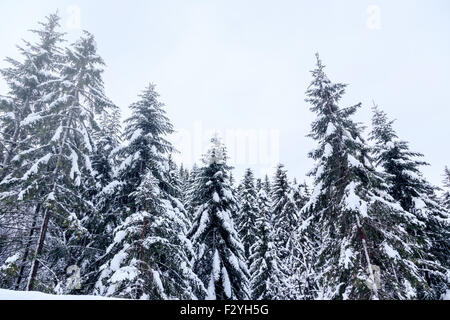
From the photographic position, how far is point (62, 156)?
13.0 metres

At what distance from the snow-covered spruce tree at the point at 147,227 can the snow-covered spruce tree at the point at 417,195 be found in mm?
13115

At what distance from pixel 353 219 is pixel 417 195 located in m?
7.89

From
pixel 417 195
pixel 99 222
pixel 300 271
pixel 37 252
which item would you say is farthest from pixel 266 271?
pixel 37 252

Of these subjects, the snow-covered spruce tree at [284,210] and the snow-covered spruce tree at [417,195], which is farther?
the snow-covered spruce tree at [284,210]

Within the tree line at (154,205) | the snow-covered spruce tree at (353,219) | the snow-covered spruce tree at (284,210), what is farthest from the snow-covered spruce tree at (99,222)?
the snow-covered spruce tree at (284,210)

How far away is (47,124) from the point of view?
13469 millimetres

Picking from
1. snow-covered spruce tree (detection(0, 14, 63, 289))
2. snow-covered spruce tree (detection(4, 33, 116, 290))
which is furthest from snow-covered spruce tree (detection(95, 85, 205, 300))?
snow-covered spruce tree (detection(0, 14, 63, 289))

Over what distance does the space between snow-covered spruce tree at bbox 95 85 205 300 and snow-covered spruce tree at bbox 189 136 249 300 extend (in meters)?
1.98

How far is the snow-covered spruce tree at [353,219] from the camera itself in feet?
38.6

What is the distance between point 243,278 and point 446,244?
13.3m

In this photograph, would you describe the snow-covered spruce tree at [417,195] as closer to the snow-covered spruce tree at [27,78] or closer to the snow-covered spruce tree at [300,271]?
the snow-covered spruce tree at [300,271]

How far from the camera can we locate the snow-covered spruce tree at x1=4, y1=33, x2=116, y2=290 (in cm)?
1184

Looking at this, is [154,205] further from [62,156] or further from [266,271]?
[266,271]
